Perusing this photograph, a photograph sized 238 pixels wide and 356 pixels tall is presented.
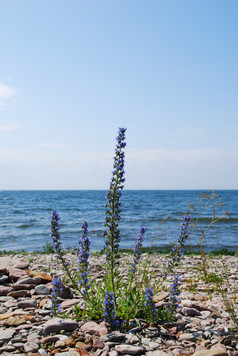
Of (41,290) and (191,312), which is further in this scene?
(41,290)

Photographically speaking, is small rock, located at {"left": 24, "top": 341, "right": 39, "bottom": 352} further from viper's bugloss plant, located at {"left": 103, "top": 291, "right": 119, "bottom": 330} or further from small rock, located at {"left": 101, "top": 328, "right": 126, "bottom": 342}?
viper's bugloss plant, located at {"left": 103, "top": 291, "right": 119, "bottom": 330}

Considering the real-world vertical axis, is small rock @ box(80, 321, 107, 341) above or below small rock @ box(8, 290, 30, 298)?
above

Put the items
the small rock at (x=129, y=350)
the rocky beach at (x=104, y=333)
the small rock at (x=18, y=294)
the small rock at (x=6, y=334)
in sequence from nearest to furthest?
the small rock at (x=129, y=350)
the rocky beach at (x=104, y=333)
the small rock at (x=6, y=334)
the small rock at (x=18, y=294)

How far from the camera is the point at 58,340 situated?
157 inches

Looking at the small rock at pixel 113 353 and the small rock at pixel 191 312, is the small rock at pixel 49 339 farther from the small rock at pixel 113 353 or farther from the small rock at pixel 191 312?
the small rock at pixel 191 312

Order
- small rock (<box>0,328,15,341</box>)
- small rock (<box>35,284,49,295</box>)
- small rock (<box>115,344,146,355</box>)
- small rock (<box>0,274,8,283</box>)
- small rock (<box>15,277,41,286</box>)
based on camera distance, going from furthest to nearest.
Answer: small rock (<box>0,274,8,283</box>) < small rock (<box>15,277,41,286</box>) < small rock (<box>35,284,49,295</box>) < small rock (<box>0,328,15,341</box>) < small rock (<box>115,344,146,355</box>)

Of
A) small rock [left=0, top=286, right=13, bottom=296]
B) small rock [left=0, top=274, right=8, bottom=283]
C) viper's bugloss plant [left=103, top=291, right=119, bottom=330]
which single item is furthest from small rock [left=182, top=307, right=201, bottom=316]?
small rock [left=0, top=274, right=8, bottom=283]

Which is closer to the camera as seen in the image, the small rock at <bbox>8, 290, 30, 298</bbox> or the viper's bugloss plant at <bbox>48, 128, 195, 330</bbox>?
the viper's bugloss plant at <bbox>48, 128, 195, 330</bbox>

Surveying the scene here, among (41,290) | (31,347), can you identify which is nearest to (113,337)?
(31,347)

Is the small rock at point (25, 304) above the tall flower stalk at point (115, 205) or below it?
below

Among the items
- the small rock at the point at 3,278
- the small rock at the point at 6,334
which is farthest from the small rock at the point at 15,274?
the small rock at the point at 6,334

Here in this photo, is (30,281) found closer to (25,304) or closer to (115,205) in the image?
(25,304)

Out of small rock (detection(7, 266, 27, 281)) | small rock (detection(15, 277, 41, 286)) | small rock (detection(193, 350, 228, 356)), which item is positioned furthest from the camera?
small rock (detection(7, 266, 27, 281))

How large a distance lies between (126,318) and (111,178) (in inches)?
72.5
